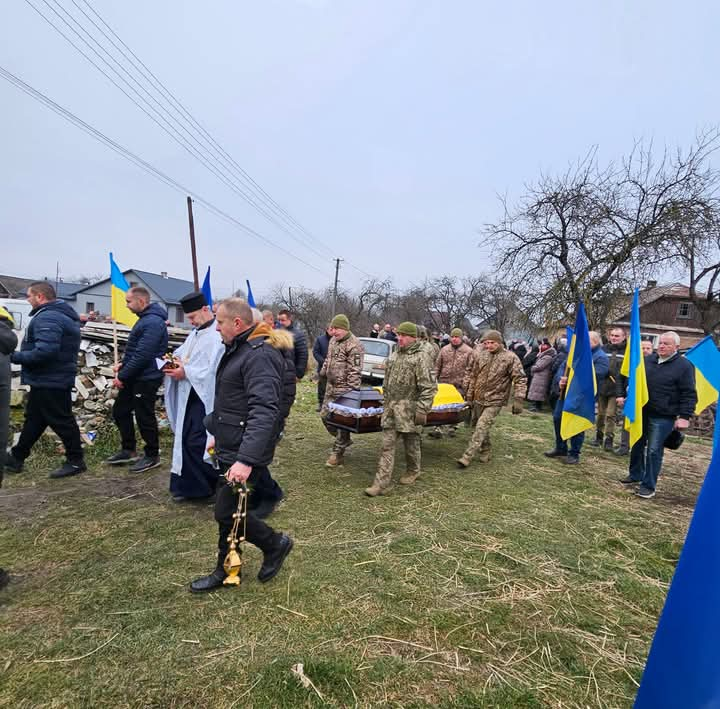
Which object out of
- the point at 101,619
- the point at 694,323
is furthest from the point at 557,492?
the point at 694,323

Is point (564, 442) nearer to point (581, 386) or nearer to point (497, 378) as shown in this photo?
point (581, 386)

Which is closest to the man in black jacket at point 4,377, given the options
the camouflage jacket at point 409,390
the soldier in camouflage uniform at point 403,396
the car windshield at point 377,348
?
the soldier in camouflage uniform at point 403,396

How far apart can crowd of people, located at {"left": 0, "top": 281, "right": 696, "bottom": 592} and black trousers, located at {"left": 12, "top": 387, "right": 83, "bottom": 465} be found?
0.04ft

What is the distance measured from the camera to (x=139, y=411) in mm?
5160

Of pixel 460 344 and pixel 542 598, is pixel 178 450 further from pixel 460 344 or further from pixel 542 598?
pixel 460 344

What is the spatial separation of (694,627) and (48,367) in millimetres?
5444

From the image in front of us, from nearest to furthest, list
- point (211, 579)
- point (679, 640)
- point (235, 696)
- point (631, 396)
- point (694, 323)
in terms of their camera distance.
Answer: point (679, 640), point (235, 696), point (211, 579), point (631, 396), point (694, 323)

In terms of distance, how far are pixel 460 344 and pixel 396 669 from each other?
668cm

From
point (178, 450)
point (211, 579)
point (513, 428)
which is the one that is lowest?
point (513, 428)

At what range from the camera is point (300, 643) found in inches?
97.8

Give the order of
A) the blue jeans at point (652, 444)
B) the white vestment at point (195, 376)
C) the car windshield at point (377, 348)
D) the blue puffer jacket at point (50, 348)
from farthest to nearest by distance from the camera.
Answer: the car windshield at point (377, 348), the blue jeans at point (652, 444), the blue puffer jacket at point (50, 348), the white vestment at point (195, 376)

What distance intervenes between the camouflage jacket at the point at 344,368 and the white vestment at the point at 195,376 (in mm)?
2430

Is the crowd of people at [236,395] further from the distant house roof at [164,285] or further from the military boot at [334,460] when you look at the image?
the distant house roof at [164,285]

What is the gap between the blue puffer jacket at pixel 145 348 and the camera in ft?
16.0
